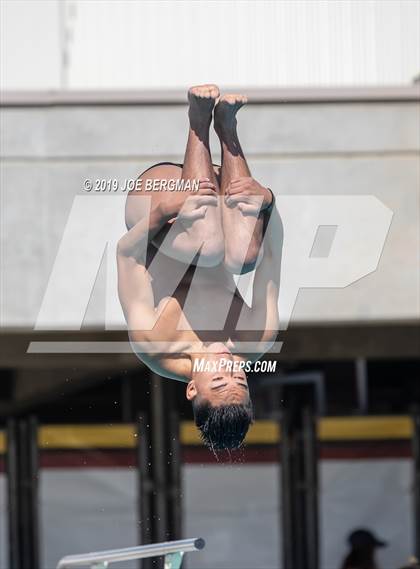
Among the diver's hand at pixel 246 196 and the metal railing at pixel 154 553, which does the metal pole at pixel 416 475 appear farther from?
the diver's hand at pixel 246 196

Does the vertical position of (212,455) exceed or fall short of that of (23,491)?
it exceeds it

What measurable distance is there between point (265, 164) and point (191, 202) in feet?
9.27

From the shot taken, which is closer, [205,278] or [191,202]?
[191,202]

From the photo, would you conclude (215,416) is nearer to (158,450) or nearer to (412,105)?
(412,105)

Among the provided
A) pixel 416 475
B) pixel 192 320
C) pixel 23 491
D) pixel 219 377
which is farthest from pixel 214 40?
pixel 23 491

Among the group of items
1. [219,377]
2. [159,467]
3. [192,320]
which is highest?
[192,320]

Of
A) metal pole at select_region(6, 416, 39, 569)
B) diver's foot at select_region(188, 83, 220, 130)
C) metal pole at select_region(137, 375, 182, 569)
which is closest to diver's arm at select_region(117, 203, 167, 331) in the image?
diver's foot at select_region(188, 83, 220, 130)

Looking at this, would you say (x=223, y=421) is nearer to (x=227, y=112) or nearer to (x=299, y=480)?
(x=227, y=112)

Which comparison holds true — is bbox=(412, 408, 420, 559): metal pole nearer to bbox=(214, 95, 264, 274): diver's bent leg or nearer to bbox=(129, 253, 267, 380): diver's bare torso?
bbox=(129, 253, 267, 380): diver's bare torso

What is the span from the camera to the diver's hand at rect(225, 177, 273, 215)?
5.19 meters

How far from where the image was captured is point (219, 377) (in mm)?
5109

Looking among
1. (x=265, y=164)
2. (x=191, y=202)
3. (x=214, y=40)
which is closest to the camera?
(x=191, y=202)

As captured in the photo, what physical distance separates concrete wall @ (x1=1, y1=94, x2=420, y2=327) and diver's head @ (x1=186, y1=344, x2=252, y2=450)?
258cm

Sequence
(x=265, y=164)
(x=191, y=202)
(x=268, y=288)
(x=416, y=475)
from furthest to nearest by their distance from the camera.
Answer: (x=416, y=475)
(x=265, y=164)
(x=268, y=288)
(x=191, y=202)
